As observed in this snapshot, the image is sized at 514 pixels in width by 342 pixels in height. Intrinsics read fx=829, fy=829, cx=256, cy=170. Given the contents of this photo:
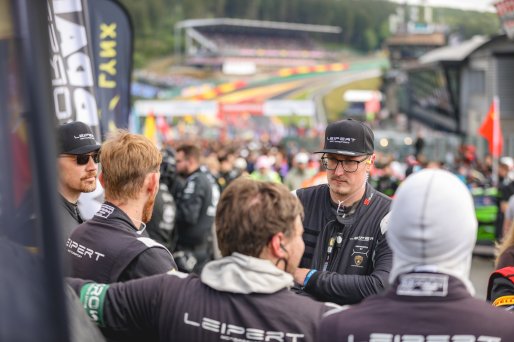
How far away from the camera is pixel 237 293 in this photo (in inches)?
99.7

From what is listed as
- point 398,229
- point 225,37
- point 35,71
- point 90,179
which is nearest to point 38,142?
point 35,71

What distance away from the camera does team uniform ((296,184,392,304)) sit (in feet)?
12.1

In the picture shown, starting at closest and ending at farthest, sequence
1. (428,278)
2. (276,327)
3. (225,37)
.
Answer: (428,278) < (276,327) < (225,37)

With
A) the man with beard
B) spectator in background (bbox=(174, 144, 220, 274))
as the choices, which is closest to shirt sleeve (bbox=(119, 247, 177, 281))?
the man with beard

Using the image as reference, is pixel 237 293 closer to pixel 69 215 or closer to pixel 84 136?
pixel 69 215

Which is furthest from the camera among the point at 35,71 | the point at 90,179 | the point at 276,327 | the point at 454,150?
the point at 454,150

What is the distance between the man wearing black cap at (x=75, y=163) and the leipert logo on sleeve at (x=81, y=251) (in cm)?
99

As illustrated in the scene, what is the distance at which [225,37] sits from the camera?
134 meters

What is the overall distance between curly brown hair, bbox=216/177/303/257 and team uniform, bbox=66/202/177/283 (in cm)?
61

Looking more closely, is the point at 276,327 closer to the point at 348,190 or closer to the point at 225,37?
the point at 348,190

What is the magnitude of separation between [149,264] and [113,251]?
0.21 meters

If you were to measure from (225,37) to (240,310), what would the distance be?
→ 436ft

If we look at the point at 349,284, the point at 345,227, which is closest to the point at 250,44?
the point at 345,227

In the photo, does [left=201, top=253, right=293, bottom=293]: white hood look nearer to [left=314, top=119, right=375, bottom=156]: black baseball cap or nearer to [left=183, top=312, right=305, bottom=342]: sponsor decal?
[left=183, top=312, right=305, bottom=342]: sponsor decal
